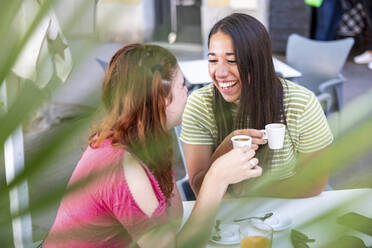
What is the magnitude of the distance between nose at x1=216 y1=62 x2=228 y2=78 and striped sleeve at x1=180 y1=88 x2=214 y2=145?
190mm

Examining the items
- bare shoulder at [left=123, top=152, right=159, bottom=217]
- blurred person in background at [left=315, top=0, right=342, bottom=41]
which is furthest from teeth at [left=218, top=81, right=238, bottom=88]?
blurred person in background at [left=315, top=0, right=342, bottom=41]

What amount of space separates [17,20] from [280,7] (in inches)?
326

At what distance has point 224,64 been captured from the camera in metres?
1.86

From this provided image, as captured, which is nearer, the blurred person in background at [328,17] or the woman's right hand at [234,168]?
the woman's right hand at [234,168]

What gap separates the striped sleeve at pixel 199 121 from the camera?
78.3 inches

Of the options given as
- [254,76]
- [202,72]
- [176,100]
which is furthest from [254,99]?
[202,72]

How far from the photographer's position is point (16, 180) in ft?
0.59

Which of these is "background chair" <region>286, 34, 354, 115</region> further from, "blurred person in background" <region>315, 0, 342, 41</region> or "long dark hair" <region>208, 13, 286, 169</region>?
"blurred person in background" <region>315, 0, 342, 41</region>

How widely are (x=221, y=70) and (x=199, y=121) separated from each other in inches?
10.3

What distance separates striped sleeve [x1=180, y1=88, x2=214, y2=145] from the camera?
199 centimetres

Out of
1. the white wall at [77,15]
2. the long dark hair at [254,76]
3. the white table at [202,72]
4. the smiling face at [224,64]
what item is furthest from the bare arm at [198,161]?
the white wall at [77,15]

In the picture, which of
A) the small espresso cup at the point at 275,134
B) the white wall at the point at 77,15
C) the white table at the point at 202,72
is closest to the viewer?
the white wall at the point at 77,15

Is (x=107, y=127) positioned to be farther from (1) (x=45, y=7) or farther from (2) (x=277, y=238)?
(1) (x=45, y=7)

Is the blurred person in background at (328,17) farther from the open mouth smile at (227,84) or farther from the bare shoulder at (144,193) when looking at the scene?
the bare shoulder at (144,193)
